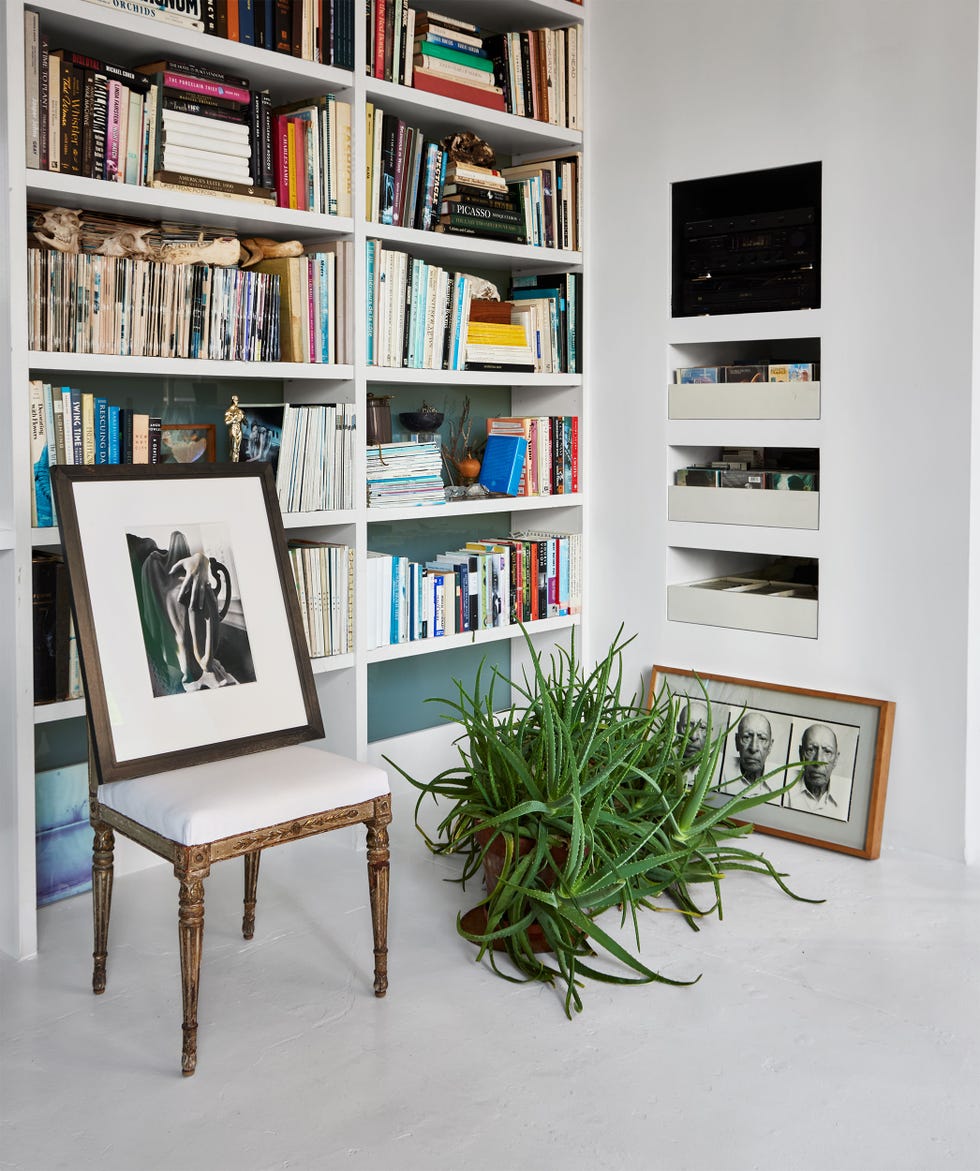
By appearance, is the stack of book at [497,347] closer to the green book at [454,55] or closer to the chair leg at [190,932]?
the green book at [454,55]

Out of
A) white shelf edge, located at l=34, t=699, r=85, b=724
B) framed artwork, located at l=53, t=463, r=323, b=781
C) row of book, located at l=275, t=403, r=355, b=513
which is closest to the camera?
framed artwork, located at l=53, t=463, r=323, b=781

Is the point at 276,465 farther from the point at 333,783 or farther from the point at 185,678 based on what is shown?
the point at 333,783

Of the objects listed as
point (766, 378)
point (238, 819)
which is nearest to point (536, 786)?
point (238, 819)

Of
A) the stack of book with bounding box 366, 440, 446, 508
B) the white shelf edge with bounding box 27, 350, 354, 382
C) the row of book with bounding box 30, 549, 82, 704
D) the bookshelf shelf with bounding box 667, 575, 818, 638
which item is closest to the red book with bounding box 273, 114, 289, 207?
the white shelf edge with bounding box 27, 350, 354, 382

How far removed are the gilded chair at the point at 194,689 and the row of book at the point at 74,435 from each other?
0.83ft

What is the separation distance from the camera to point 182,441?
3188 millimetres

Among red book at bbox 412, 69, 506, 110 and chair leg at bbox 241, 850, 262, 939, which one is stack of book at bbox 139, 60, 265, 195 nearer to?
red book at bbox 412, 69, 506, 110

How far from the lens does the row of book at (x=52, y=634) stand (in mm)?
2857

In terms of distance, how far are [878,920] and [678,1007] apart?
683 mm

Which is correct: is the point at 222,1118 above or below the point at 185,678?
below

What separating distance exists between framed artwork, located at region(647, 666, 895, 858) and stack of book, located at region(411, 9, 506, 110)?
183cm

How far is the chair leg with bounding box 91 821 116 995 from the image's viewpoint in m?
2.55

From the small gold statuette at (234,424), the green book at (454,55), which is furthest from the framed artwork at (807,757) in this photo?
the green book at (454,55)

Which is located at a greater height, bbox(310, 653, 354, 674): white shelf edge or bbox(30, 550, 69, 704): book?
bbox(30, 550, 69, 704): book
